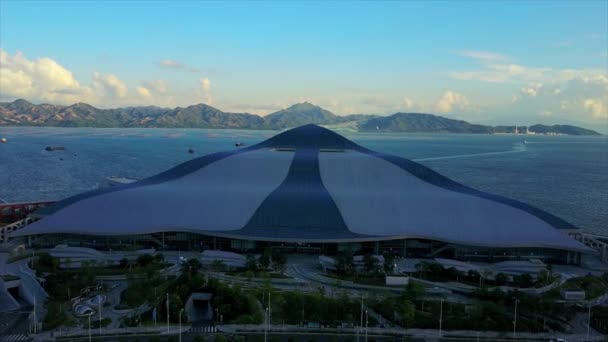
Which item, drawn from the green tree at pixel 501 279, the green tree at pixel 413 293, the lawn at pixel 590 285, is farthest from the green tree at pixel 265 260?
the lawn at pixel 590 285

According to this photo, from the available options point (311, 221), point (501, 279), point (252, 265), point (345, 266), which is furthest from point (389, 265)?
point (252, 265)

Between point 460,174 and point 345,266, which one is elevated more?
point 460,174

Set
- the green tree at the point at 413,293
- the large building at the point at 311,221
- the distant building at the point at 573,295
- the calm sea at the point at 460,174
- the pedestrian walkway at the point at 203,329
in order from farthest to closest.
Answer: the calm sea at the point at 460,174 → the large building at the point at 311,221 → the distant building at the point at 573,295 → the green tree at the point at 413,293 → the pedestrian walkway at the point at 203,329

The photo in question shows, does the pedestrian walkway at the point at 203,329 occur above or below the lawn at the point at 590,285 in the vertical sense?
below

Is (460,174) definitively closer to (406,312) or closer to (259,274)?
(259,274)

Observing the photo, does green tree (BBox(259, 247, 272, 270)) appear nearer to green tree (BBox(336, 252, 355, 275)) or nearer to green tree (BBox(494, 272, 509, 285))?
green tree (BBox(336, 252, 355, 275))

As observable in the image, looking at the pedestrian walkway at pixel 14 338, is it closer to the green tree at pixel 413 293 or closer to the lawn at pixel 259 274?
the lawn at pixel 259 274

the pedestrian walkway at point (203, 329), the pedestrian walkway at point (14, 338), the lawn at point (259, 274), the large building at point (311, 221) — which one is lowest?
the pedestrian walkway at point (14, 338)

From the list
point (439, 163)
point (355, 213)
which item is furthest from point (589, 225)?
point (439, 163)

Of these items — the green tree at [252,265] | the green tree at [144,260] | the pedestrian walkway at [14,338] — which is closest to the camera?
the pedestrian walkway at [14,338]
